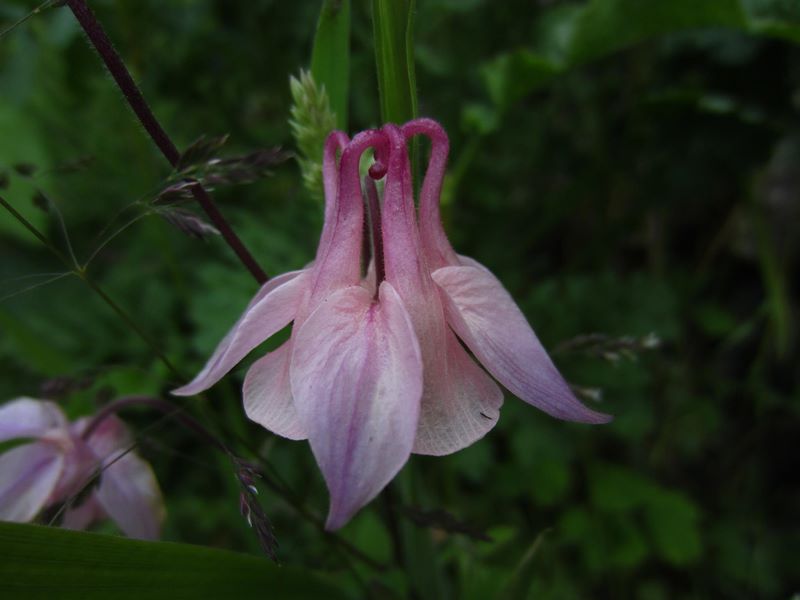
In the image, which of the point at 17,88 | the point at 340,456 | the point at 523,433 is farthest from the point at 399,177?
the point at 17,88

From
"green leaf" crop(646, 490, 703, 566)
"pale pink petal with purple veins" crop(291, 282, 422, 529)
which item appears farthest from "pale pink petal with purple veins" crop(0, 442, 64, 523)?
"green leaf" crop(646, 490, 703, 566)

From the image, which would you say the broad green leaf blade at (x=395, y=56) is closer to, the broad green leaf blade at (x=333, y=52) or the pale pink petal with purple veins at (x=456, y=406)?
the broad green leaf blade at (x=333, y=52)

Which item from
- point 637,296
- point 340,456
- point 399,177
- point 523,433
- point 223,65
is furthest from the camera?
point 223,65

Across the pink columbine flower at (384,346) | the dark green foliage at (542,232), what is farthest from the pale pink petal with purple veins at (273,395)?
the dark green foliage at (542,232)

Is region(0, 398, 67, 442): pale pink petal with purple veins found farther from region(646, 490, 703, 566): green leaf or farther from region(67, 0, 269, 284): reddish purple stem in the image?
region(646, 490, 703, 566): green leaf

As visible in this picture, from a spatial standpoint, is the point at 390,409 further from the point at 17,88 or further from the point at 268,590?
the point at 17,88

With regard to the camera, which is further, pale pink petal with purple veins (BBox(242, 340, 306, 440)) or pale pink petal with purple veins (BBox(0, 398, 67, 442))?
pale pink petal with purple veins (BBox(0, 398, 67, 442))
